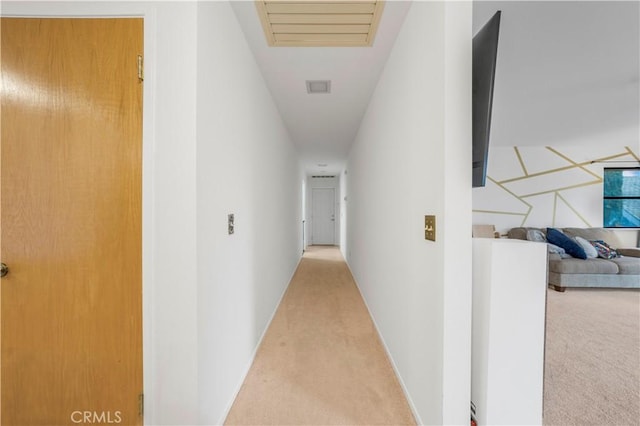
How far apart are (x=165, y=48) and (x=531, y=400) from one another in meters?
2.31

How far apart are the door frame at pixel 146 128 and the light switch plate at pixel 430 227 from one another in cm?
130

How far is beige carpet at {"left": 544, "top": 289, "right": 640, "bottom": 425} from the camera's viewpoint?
141 centimetres

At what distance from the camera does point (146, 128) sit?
1062mm

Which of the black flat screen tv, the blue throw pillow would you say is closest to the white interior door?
the blue throw pillow

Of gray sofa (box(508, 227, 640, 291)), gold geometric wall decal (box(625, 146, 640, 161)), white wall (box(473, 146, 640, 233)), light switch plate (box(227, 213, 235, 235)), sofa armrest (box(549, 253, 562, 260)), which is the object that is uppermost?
gold geometric wall decal (box(625, 146, 640, 161))

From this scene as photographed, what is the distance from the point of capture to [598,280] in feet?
12.1

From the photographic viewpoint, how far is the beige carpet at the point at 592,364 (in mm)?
1410

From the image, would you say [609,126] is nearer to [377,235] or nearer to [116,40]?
[377,235]

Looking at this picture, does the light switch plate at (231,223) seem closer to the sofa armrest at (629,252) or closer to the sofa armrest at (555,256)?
the sofa armrest at (555,256)

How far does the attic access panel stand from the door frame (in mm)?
670

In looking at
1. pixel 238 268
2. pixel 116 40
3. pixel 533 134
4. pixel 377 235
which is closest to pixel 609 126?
pixel 533 134

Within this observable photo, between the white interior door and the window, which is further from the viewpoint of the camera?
the white interior door

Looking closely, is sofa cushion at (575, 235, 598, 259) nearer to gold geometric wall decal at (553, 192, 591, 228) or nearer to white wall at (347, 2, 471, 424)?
gold geometric wall decal at (553, 192, 591, 228)

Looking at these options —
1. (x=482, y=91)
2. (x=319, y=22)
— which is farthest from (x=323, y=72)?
(x=482, y=91)
